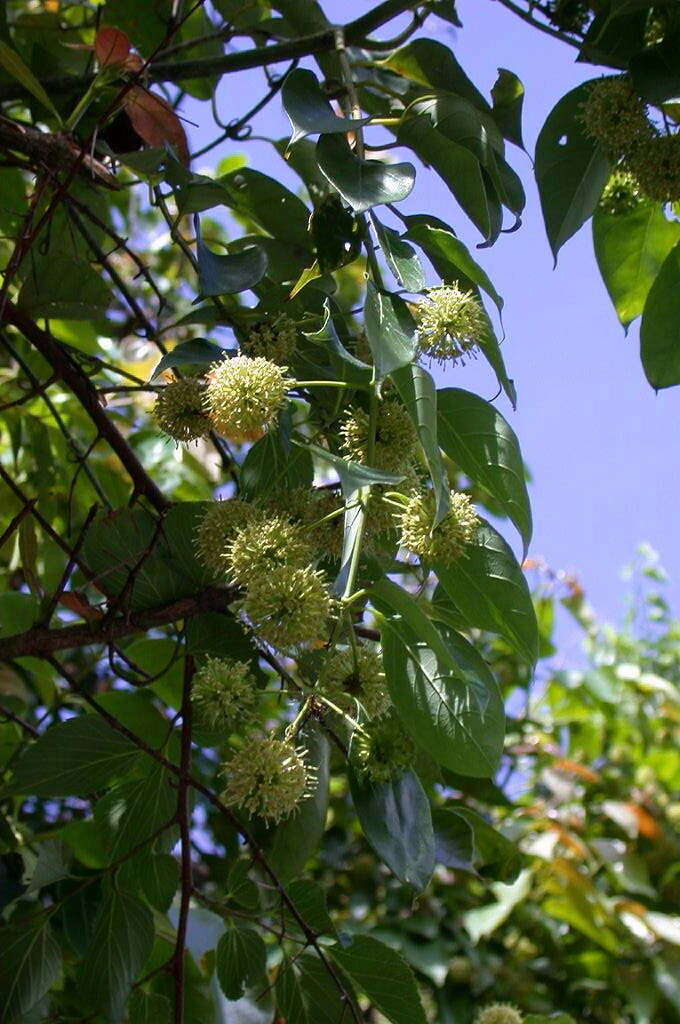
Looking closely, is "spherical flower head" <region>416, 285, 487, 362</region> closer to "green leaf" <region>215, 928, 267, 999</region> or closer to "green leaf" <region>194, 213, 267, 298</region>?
"green leaf" <region>194, 213, 267, 298</region>

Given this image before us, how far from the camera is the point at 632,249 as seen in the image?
4.34ft

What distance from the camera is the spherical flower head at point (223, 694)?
34.9 inches

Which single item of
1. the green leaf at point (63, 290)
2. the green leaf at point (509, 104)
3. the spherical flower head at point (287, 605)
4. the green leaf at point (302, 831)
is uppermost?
the green leaf at point (63, 290)

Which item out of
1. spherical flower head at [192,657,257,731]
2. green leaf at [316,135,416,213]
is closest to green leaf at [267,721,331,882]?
spherical flower head at [192,657,257,731]

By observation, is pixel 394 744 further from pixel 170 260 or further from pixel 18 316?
pixel 170 260

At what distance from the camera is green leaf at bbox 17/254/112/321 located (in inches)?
50.1

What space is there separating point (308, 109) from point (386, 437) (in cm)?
28

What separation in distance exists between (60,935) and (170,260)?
2172mm

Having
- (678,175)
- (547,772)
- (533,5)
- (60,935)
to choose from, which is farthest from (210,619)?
(547,772)

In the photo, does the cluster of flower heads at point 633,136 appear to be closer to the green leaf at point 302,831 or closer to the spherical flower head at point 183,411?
the spherical flower head at point 183,411

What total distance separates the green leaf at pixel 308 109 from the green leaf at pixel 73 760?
544mm

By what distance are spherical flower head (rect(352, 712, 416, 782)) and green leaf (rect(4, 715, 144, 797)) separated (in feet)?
1.04

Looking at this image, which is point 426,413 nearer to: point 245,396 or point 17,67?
point 245,396

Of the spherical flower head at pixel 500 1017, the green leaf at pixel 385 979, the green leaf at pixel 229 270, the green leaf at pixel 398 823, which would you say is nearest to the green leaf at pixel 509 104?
the green leaf at pixel 229 270
